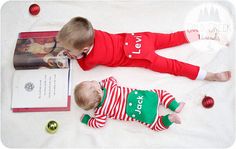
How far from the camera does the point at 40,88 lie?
1.36 meters

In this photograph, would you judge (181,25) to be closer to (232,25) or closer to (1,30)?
(232,25)

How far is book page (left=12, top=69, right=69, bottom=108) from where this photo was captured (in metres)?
1.34

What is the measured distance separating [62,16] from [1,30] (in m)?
0.30

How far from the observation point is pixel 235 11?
4.50ft

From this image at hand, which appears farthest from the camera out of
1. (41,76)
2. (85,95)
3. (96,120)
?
(41,76)

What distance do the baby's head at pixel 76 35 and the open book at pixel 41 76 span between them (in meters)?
0.16

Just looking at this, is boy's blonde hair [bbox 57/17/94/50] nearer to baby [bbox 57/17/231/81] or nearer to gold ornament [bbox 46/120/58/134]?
baby [bbox 57/17/231/81]

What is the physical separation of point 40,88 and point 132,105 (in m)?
0.42

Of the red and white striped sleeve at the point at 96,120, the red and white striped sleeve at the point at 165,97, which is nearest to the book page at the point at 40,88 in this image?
the red and white striped sleeve at the point at 96,120

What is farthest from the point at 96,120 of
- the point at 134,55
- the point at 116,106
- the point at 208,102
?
the point at 208,102

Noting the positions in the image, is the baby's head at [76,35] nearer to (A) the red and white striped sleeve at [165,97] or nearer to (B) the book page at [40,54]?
(B) the book page at [40,54]

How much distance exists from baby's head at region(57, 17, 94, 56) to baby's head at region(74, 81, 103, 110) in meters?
0.15

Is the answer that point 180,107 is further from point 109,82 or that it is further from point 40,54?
point 40,54

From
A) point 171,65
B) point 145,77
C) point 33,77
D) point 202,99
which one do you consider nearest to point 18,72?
point 33,77
